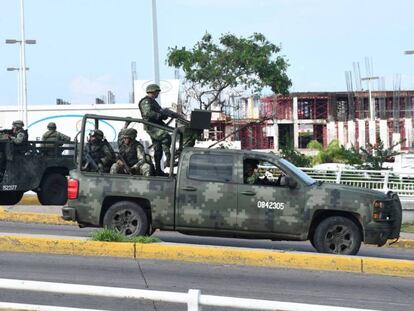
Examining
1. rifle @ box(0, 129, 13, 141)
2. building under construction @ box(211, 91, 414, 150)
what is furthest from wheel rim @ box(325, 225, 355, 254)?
building under construction @ box(211, 91, 414, 150)

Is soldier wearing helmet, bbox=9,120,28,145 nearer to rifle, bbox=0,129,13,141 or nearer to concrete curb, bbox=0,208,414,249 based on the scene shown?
rifle, bbox=0,129,13,141

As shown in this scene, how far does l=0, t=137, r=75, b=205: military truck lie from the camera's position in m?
15.8

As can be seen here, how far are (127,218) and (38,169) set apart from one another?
5.73m

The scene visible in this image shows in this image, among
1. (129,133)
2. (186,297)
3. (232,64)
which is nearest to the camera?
(186,297)

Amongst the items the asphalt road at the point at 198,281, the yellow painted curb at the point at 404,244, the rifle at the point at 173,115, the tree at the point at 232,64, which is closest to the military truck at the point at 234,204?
the rifle at the point at 173,115

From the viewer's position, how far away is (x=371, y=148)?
2425cm

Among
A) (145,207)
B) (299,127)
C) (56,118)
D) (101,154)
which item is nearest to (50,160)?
(101,154)

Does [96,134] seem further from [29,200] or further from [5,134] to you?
[29,200]

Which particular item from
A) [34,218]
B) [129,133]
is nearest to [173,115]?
[129,133]

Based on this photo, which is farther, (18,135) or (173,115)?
(18,135)

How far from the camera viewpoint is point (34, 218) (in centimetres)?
1483

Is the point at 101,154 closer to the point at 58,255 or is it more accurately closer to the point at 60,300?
the point at 58,255

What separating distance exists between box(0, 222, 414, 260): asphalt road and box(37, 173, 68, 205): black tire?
200cm

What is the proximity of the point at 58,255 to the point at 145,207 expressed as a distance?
166 centimetres
